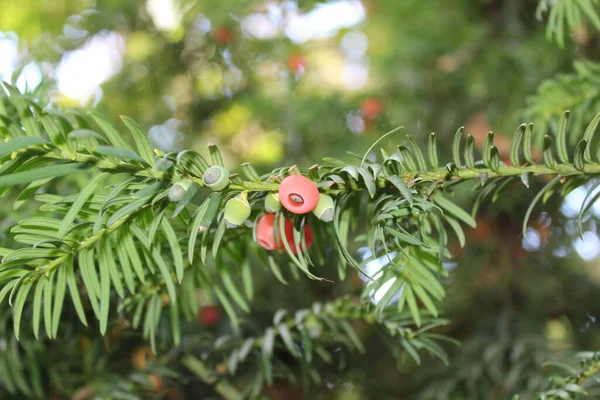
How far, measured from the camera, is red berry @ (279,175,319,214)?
0.30 m

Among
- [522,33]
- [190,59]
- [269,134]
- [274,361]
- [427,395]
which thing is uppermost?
[190,59]

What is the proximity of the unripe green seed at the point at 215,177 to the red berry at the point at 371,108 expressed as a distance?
2.33 ft

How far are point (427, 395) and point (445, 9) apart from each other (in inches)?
30.4

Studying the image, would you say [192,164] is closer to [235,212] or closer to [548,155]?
[235,212]

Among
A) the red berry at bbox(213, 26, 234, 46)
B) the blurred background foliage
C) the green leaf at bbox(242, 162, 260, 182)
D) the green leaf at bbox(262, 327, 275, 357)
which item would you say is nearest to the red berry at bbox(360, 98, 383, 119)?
the blurred background foliage

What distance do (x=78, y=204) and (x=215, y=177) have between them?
0.08m

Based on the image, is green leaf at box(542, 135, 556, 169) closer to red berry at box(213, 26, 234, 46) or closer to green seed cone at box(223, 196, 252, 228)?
green seed cone at box(223, 196, 252, 228)

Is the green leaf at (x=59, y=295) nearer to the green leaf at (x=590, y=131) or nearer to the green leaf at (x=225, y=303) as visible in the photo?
the green leaf at (x=225, y=303)

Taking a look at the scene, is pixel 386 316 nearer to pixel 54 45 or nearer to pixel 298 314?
pixel 298 314

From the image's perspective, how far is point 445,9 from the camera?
1115 mm

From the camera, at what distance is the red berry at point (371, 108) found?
3.25ft

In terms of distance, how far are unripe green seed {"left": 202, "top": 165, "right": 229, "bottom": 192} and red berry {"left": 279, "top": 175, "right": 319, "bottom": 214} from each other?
0.10 ft

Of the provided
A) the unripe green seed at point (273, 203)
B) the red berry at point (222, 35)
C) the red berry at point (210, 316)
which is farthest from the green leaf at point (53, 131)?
the red berry at point (222, 35)

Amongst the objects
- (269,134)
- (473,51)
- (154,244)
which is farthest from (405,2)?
(154,244)
